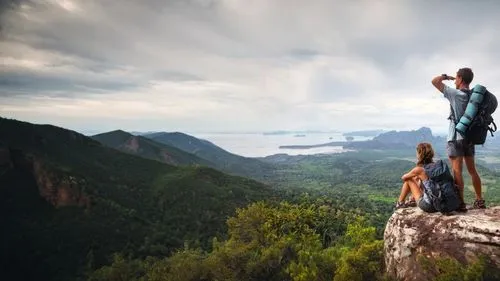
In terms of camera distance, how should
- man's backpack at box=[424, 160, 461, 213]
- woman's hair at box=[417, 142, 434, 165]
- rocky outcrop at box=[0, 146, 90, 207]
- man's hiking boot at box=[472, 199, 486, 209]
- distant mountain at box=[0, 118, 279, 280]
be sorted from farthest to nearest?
rocky outcrop at box=[0, 146, 90, 207] → distant mountain at box=[0, 118, 279, 280] → man's hiking boot at box=[472, 199, 486, 209] → woman's hair at box=[417, 142, 434, 165] → man's backpack at box=[424, 160, 461, 213]

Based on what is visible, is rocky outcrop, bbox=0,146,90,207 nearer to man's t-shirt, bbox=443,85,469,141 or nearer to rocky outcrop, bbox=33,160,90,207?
rocky outcrop, bbox=33,160,90,207

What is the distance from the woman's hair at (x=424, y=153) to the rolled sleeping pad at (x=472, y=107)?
1.42 metres

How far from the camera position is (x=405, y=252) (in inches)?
650

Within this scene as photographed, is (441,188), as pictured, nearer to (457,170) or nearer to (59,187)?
(457,170)

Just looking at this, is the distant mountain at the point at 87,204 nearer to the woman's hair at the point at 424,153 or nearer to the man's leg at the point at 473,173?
the woman's hair at the point at 424,153

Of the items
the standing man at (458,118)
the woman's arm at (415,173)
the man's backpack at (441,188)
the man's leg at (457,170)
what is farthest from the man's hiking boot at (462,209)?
the woman's arm at (415,173)

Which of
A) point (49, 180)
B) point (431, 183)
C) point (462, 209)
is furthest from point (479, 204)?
point (49, 180)

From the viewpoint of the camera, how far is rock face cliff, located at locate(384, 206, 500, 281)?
46.6 feet

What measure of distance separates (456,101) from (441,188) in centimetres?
320

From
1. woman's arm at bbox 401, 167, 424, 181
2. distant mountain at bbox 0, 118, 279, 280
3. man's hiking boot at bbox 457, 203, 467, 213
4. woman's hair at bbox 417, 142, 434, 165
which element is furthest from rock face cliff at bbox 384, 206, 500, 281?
distant mountain at bbox 0, 118, 279, 280

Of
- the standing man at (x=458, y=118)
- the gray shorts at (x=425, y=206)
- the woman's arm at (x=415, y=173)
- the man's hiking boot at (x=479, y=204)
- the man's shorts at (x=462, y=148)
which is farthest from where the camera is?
the man's hiking boot at (x=479, y=204)

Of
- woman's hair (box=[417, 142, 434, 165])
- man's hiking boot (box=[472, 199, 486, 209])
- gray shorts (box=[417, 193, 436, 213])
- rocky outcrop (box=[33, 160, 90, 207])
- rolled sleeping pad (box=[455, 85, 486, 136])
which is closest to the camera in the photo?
rolled sleeping pad (box=[455, 85, 486, 136])

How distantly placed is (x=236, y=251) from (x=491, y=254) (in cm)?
2631

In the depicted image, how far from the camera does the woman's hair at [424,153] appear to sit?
14.9 metres
